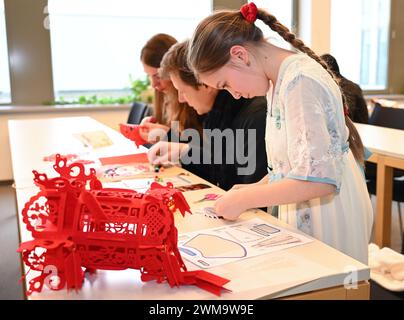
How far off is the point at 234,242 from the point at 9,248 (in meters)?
2.26

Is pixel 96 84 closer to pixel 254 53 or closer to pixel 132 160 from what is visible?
pixel 132 160

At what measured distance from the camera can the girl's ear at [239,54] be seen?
111cm

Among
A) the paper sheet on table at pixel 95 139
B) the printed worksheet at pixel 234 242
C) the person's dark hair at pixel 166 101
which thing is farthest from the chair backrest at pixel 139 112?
the printed worksheet at pixel 234 242

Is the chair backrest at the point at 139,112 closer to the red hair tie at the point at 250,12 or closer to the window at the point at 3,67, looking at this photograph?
the window at the point at 3,67

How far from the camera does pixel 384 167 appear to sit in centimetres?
234

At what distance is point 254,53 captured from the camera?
1137mm

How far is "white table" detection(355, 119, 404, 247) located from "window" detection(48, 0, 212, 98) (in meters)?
2.72

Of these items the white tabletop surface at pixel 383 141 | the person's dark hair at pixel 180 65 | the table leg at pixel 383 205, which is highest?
the person's dark hair at pixel 180 65

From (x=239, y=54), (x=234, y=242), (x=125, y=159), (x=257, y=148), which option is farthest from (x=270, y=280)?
(x=125, y=159)

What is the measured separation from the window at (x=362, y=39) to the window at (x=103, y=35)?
65.0 inches

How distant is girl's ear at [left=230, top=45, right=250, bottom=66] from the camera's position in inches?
43.5

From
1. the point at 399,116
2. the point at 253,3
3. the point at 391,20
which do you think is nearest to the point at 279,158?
the point at 253,3


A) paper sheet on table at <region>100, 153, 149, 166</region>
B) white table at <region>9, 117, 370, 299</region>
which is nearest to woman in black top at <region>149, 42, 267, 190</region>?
paper sheet on table at <region>100, 153, 149, 166</region>

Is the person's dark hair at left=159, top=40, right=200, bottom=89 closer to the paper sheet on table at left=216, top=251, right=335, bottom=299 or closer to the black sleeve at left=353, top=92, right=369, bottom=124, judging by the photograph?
the paper sheet on table at left=216, top=251, right=335, bottom=299
